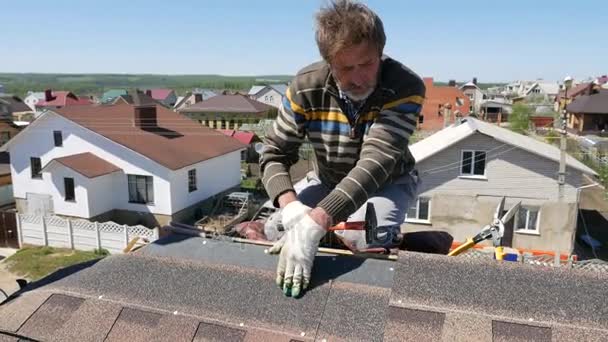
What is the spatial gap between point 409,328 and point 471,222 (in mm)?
18452

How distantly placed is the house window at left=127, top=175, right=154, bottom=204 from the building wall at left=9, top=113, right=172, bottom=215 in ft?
0.65

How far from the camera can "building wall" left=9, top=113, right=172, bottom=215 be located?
64.6ft

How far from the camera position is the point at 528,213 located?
1847cm

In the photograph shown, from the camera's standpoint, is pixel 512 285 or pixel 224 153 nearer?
pixel 512 285

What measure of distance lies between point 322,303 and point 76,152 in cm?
2148

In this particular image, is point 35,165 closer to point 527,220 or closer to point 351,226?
point 527,220

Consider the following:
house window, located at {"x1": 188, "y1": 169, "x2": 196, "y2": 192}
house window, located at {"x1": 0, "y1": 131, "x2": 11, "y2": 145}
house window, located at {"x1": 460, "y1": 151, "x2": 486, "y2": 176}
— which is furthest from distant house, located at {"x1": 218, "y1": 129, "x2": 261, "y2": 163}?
house window, located at {"x1": 0, "y1": 131, "x2": 11, "y2": 145}

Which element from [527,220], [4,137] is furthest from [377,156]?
[4,137]

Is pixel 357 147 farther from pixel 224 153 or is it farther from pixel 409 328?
pixel 224 153

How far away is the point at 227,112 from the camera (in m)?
50.2

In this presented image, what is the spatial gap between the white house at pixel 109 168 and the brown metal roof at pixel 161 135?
5cm

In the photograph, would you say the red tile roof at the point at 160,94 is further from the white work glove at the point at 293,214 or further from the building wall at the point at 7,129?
the white work glove at the point at 293,214

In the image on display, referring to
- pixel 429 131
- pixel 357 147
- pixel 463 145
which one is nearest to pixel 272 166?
pixel 357 147

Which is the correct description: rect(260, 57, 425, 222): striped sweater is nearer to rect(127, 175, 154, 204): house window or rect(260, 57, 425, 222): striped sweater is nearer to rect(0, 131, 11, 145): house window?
rect(127, 175, 154, 204): house window
